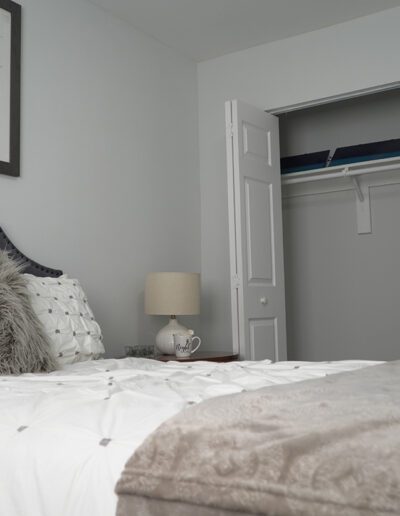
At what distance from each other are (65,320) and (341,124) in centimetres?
324

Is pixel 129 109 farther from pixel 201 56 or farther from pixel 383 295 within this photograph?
pixel 383 295

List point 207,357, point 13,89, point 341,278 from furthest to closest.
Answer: point 341,278
point 207,357
point 13,89

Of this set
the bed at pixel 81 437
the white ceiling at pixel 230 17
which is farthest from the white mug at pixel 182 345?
the white ceiling at pixel 230 17

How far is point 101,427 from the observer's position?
113cm

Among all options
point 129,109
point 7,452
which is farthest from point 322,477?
point 129,109

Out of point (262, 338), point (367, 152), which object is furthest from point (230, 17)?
point (262, 338)

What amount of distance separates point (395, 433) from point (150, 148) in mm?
3409

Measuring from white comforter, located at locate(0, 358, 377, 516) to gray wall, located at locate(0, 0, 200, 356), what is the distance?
1825 mm

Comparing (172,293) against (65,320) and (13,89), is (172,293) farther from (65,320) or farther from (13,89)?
(13,89)

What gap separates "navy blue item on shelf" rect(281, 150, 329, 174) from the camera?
182 inches

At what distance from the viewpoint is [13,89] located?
3.13 metres

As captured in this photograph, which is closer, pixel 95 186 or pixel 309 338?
pixel 95 186

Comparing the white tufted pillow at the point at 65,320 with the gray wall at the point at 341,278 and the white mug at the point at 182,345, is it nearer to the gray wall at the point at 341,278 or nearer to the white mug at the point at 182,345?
the white mug at the point at 182,345

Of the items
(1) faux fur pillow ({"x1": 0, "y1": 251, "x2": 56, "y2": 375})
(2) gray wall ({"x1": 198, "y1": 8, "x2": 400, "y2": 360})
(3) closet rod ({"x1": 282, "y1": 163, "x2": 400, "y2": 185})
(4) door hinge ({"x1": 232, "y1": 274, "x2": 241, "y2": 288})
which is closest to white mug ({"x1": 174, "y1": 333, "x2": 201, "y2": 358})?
(4) door hinge ({"x1": 232, "y1": 274, "x2": 241, "y2": 288})
